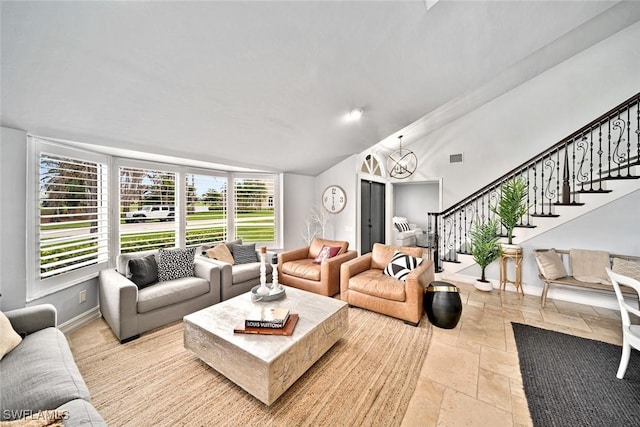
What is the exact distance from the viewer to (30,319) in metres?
1.75

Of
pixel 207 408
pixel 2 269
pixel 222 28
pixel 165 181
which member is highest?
pixel 222 28

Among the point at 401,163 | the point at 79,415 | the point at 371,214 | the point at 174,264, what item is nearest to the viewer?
the point at 79,415

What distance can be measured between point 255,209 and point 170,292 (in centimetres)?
238

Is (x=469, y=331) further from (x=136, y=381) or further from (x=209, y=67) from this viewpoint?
(x=209, y=67)

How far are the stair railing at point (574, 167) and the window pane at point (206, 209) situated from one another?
430 cm

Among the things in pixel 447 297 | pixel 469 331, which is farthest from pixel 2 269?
pixel 469 331

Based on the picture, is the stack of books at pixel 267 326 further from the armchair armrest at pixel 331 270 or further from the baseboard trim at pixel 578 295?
the baseboard trim at pixel 578 295

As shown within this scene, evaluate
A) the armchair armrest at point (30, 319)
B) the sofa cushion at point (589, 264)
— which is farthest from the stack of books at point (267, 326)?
the sofa cushion at point (589, 264)

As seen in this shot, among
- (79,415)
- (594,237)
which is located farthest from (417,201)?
(79,415)

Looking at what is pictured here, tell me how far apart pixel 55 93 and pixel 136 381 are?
2.37 metres

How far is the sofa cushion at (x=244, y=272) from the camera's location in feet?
11.1

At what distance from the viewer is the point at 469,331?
2639 mm

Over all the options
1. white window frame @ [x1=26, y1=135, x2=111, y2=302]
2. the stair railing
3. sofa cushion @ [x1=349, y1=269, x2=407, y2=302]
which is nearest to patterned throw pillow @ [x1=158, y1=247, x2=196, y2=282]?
white window frame @ [x1=26, y1=135, x2=111, y2=302]

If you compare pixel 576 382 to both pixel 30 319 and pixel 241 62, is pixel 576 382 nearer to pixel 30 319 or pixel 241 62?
pixel 241 62
